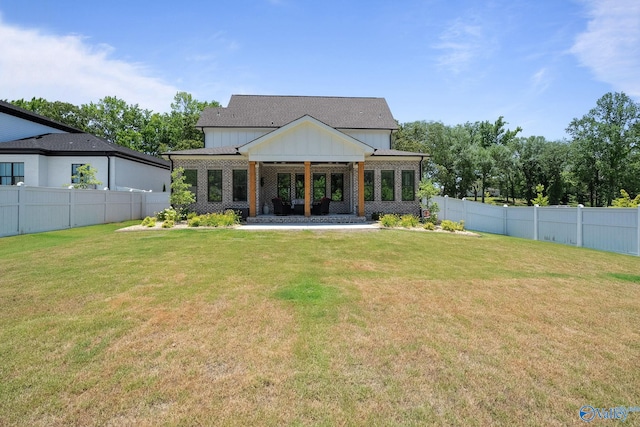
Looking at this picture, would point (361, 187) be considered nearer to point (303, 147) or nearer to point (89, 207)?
point (303, 147)

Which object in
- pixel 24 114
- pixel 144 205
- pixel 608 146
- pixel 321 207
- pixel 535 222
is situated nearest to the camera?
pixel 535 222

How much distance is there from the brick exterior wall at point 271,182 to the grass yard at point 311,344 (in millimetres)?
11623

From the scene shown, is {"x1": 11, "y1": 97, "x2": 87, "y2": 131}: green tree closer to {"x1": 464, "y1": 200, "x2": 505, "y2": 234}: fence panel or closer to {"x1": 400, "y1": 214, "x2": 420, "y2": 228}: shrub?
{"x1": 400, "y1": 214, "x2": 420, "y2": 228}: shrub

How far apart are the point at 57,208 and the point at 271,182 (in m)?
11.1

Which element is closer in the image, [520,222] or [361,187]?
[520,222]

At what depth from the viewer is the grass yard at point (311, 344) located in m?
2.67

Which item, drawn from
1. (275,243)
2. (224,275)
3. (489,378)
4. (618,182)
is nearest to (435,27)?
(275,243)

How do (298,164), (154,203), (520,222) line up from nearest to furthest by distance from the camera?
1. (520,222)
2. (298,164)
3. (154,203)

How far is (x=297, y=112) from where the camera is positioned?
977 inches

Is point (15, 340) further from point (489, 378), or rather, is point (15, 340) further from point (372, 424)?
point (489, 378)

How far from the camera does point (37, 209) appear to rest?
44.4ft

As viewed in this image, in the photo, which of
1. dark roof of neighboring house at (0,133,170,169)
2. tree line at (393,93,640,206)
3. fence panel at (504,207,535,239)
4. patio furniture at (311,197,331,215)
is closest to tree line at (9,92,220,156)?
dark roof of neighboring house at (0,133,170,169)

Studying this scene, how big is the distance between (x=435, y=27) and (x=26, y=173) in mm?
25876

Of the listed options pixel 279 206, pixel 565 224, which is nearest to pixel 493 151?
pixel 565 224
